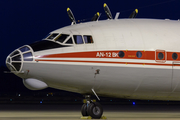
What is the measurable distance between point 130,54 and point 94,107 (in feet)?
12.7

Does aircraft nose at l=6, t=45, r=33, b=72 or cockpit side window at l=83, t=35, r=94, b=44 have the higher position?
cockpit side window at l=83, t=35, r=94, b=44

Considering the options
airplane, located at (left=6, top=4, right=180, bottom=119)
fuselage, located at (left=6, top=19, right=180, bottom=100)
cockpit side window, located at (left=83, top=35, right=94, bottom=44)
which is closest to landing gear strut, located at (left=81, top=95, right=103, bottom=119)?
airplane, located at (left=6, top=4, right=180, bottom=119)

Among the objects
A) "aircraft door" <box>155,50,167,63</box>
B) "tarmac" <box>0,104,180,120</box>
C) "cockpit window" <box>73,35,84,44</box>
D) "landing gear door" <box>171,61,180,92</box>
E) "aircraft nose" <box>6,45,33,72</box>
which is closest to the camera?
→ "aircraft nose" <box>6,45,33,72</box>

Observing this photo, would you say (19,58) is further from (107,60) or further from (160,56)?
(160,56)

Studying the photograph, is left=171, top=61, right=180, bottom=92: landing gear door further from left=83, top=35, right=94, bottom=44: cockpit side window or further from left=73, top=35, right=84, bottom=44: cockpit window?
left=73, top=35, right=84, bottom=44: cockpit window

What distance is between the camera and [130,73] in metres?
20.2

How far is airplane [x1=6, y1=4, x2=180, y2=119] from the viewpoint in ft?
A: 63.9

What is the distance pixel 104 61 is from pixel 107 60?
0.19 meters

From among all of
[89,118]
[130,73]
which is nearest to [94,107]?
[89,118]

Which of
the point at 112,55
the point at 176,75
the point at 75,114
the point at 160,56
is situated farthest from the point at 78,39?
the point at 75,114

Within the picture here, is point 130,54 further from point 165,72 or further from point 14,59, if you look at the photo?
point 14,59

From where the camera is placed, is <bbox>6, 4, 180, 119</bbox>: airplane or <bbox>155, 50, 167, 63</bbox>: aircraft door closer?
<bbox>6, 4, 180, 119</bbox>: airplane

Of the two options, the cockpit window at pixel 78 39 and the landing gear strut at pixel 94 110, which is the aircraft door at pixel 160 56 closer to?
the cockpit window at pixel 78 39

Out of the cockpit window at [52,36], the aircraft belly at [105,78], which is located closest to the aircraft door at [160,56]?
the aircraft belly at [105,78]
